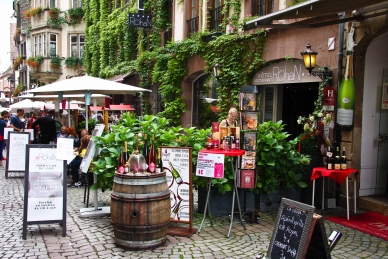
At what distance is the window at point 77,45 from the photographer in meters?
31.2

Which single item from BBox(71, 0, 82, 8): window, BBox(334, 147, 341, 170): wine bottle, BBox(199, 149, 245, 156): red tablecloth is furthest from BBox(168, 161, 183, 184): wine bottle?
BBox(71, 0, 82, 8): window

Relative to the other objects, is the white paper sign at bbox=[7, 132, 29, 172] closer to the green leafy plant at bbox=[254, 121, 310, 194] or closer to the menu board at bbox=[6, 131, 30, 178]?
the menu board at bbox=[6, 131, 30, 178]

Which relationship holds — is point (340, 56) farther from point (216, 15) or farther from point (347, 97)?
point (216, 15)

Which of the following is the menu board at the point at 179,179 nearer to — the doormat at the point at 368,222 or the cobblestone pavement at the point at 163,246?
the cobblestone pavement at the point at 163,246

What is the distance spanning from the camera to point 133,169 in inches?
212

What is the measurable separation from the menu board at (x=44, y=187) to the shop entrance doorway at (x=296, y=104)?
6.79 m

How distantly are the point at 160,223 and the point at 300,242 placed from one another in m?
2.04

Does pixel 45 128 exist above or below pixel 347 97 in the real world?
below

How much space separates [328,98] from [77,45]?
26567 millimetres

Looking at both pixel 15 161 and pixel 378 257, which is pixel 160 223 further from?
pixel 15 161

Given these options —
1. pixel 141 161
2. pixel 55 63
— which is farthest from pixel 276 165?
pixel 55 63

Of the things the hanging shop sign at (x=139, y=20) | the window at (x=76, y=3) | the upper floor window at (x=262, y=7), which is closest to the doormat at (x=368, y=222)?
the upper floor window at (x=262, y=7)

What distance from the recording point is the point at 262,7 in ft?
35.9

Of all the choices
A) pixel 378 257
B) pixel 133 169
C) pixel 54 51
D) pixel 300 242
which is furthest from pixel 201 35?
pixel 54 51
